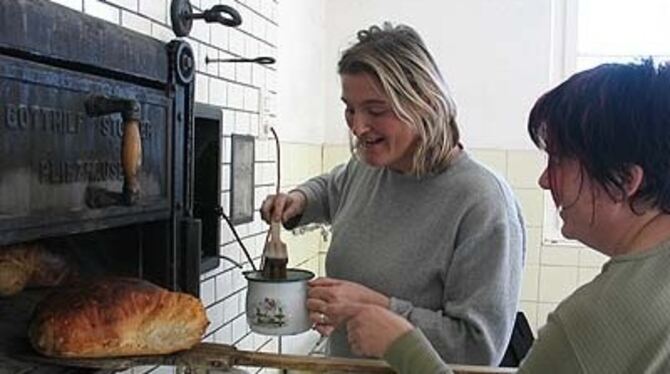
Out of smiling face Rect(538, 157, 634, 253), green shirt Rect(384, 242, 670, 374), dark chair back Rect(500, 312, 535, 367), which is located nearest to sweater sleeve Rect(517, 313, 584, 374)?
green shirt Rect(384, 242, 670, 374)

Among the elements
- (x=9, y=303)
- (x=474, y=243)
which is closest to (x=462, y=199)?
(x=474, y=243)

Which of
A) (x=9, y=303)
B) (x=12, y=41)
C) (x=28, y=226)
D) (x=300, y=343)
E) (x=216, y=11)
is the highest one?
(x=216, y=11)

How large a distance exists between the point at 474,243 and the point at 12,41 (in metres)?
0.77

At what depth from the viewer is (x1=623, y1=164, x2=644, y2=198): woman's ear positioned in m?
0.84

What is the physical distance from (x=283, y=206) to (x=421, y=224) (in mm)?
314

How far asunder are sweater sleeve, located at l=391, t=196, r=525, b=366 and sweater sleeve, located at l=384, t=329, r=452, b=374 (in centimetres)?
24

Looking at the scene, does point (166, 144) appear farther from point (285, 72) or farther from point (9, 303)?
point (285, 72)

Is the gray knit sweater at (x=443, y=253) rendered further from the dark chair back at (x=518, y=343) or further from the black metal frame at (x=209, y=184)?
the dark chair back at (x=518, y=343)

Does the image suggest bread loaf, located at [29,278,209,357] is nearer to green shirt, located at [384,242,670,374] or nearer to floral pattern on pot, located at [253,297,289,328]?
floral pattern on pot, located at [253,297,289,328]

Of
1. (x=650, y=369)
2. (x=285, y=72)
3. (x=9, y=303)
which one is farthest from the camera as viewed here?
(x=285, y=72)

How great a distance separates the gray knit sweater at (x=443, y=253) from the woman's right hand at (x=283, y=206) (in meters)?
0.11

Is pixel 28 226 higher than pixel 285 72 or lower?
lower

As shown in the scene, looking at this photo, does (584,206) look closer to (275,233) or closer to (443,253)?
(443,253)

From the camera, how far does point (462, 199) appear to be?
134cm
